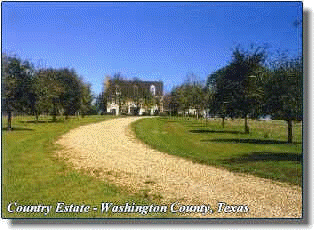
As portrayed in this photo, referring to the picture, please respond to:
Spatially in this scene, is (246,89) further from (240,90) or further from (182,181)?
(182,181)

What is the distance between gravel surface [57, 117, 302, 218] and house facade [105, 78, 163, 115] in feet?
9.23

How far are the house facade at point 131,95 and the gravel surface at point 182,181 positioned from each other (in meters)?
2.81

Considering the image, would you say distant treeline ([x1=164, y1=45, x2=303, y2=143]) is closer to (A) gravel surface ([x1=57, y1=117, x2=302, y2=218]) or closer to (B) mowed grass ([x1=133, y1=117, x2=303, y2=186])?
(B) mowed grass ([x1=133, y1=117, x2=303, y2=186])

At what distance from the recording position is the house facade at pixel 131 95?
16003 millimetres

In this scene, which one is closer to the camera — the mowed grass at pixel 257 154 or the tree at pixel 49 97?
the mowed grass at pixel 257 154

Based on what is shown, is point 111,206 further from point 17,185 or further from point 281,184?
point 281,184

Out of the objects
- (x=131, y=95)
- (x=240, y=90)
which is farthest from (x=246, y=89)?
(x=131, y=95)

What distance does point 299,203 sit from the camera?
11.4 m

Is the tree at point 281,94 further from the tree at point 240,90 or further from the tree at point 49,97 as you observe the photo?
the tree at point 49,97

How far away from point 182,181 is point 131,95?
10705 mm

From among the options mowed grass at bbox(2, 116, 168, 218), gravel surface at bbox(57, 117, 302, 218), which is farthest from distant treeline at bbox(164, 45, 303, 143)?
mowed grass at bbox(2, 116, 168, 218)

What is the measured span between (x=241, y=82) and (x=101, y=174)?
23011 millimetres

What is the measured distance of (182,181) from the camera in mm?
14133

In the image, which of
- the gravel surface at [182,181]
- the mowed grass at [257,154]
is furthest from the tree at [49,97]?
the gravel surface at [182,181]
